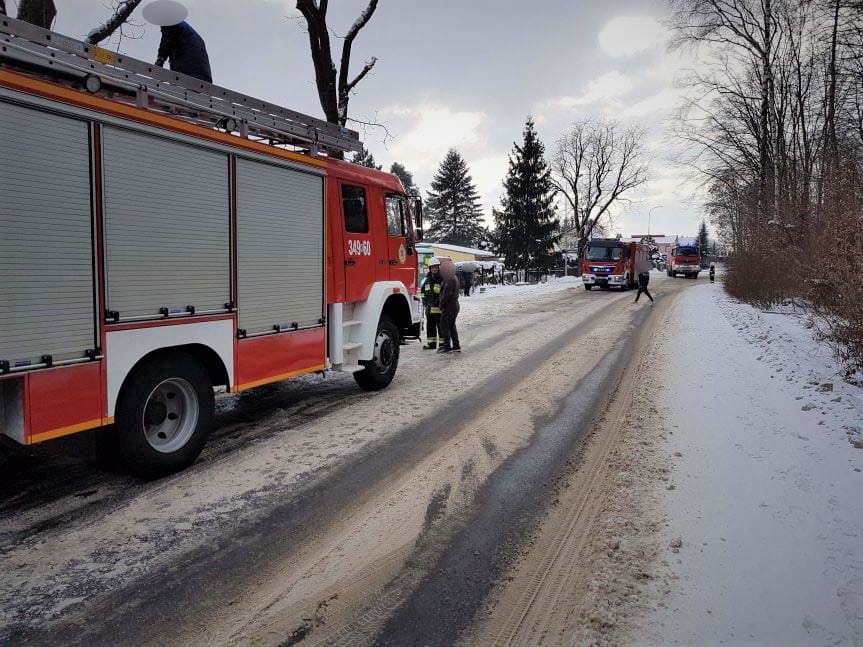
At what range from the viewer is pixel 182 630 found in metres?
2.68

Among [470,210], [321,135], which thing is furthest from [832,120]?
[470,210]

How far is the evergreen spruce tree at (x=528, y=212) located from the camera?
138 ft

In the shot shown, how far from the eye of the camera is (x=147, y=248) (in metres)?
4.34

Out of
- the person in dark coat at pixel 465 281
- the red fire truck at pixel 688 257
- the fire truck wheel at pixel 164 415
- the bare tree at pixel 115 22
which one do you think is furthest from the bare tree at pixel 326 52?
the red fire truck at pixel 688 257

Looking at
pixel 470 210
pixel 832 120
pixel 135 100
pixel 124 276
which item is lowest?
pixel 124 276

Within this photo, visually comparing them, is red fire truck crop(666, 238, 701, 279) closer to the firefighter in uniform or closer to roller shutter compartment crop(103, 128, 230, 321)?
the firefighter in uniform

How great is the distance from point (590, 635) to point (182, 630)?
77.1 inches

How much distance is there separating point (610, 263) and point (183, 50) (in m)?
27.9

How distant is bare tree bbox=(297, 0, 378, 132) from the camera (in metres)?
12.2

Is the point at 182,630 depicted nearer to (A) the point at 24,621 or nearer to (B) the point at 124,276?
(A) the point at 24,621

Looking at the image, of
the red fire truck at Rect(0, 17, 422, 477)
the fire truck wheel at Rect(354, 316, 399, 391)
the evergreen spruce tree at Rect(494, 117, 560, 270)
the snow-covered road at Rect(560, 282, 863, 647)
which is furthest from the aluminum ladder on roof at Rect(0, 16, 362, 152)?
the evergreen spruce tree at Rect(494, 117, 560, 270)

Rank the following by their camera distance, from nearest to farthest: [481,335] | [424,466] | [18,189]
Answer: [18,189], [424,466], [481,335]

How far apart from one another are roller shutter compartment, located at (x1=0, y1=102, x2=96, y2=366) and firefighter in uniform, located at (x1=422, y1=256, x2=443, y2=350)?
791cm

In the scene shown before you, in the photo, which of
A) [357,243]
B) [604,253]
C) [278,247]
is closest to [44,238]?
[278,247]
